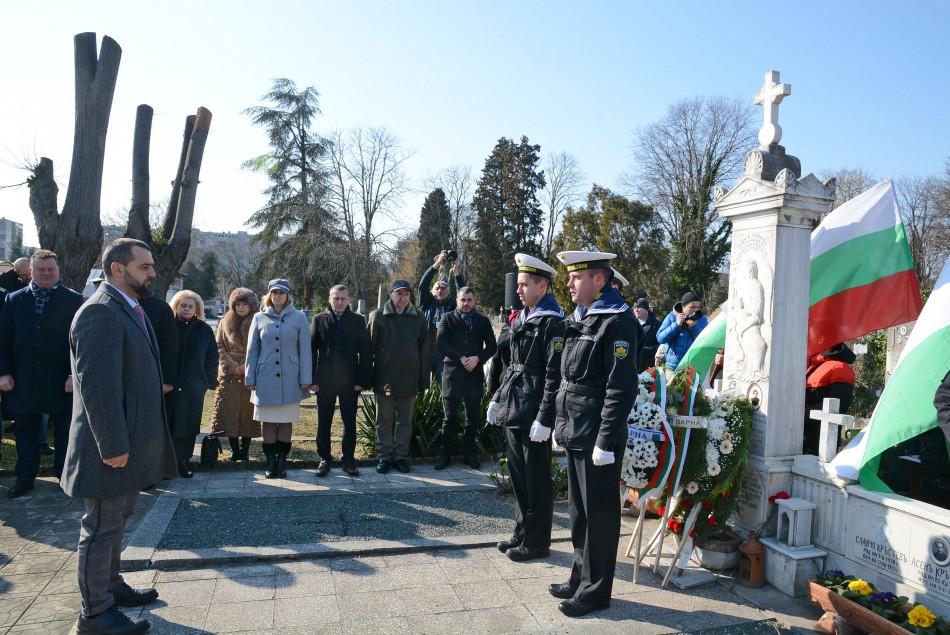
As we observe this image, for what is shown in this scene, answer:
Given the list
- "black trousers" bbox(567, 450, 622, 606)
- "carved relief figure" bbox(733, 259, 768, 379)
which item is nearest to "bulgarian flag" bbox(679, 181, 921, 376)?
"carved relief figure" bbox(733, 259, 768, 379)

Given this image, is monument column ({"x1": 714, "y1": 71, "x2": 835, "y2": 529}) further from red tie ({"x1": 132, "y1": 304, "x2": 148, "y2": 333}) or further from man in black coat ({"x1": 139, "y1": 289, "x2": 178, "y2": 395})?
Result: man in black coat ({"x1": 139, "y1": 289, "x2": 178, "y2": 395})

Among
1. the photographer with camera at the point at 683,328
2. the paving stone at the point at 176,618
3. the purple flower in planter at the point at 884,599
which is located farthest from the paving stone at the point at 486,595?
the photographer with camera at the point at 683,328

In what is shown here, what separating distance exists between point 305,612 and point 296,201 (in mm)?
31758

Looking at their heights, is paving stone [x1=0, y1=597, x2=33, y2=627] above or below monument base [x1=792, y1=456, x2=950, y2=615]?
below

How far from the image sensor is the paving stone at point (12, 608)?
3461mm

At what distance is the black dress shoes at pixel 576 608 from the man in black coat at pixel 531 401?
796 mm

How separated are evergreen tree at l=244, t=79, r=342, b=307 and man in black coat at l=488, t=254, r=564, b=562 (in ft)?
93.7

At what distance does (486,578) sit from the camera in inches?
164

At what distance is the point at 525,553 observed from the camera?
4.48 meters

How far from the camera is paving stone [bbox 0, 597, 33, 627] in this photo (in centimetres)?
346

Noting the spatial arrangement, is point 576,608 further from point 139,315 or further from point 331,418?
point 331,418

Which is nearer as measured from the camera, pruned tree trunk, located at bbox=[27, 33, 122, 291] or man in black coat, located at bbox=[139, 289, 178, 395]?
man in black coat, located at bbox=[139, 289, 178, 395]

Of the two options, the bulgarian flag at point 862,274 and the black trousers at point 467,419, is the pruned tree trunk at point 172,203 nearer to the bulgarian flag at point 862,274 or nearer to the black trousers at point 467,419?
the black trousers at point 467,419

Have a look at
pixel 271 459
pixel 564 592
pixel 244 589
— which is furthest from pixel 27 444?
pixel 564 592
